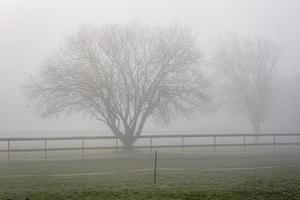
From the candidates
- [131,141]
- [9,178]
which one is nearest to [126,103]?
[131,141]

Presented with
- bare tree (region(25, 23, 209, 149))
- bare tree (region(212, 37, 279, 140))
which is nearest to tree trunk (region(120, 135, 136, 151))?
bare tree (region(25, 23, 209, 149))

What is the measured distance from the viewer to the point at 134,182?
13836 millimetres

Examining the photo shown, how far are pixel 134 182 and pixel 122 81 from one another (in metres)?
15.1

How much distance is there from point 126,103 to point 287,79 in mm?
74040

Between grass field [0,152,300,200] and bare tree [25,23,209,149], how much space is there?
6.05m

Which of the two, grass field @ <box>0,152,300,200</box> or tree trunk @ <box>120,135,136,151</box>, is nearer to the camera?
grass field @ <box>0,152,300,200</box>

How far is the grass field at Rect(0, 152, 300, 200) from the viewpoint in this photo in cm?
1071

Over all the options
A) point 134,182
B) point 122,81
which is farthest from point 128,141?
point 134,182

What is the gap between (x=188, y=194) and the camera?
1070 centimetres

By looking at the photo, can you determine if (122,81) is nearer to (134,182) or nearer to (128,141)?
(128,141)

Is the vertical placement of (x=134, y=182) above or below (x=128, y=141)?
below

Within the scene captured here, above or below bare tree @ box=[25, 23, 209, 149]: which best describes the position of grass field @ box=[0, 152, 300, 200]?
below

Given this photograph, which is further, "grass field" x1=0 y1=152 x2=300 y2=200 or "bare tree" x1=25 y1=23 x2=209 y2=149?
"bare tree" x1=25 y1=23 x2=209 y2=149

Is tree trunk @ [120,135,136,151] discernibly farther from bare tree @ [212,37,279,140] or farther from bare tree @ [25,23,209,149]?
bare tree @ [212,37,279,140]
